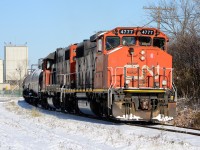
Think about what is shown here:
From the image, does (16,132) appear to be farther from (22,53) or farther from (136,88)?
(22,53)

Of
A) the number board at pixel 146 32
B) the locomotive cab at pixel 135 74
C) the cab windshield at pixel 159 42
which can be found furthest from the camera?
the cab windshield at pixel 159 42

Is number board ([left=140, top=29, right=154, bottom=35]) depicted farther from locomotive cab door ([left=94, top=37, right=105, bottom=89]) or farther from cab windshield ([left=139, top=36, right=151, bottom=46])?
locomotive cab door ([left=94, top=37, right=105, bottom=89])

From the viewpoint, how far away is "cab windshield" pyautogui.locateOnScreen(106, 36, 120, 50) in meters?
16.9

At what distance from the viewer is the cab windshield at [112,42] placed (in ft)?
55.6

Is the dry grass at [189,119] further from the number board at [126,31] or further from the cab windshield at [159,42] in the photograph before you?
the number board at [126,31]

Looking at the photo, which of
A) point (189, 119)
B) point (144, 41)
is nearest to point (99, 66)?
point (144, 41)

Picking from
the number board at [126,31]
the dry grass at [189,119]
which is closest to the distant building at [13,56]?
the dry grass at [189,119]

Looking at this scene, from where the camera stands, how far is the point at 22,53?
126 m

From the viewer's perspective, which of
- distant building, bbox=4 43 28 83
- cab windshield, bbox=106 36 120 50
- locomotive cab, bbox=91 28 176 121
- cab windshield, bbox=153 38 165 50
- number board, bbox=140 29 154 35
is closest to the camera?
locomotive cab, bbox=91 28 176 121

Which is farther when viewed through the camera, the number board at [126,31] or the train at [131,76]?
the number board at [126,31]

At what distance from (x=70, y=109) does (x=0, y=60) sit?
393 feet

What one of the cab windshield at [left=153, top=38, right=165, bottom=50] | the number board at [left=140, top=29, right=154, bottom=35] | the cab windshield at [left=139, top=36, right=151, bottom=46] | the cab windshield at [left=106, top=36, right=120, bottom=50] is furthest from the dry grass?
the cab windshield at [left=106, top=36, right=120, bottom=50]

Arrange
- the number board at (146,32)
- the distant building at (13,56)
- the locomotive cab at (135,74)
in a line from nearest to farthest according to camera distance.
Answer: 1. the locomotive cab at (135,74)
2. the number board at (146,32)
3. the distant building at (13,56)

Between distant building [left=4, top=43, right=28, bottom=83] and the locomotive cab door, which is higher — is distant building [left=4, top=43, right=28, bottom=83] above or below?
above
